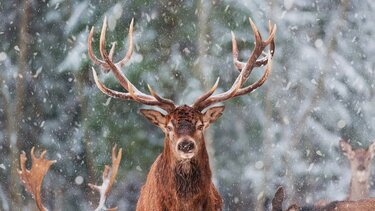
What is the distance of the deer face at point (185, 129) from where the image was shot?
23.0 ft

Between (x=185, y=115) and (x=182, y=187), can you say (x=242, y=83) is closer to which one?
(x=185, y=115)

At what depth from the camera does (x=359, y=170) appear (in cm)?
1426

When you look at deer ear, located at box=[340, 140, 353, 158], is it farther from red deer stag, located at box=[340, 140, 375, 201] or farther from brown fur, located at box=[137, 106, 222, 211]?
brown fur, located at box=[137, 106, 222, 211]

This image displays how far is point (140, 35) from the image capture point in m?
15.7

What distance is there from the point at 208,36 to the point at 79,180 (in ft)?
11.6

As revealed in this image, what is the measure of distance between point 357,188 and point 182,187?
7.16 m

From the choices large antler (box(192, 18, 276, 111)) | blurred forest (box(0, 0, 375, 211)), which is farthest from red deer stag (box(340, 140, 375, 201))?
large antler (box(192, 18, 276, 111))

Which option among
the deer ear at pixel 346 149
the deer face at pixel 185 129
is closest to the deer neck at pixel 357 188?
the deer ear at pixel 346 149

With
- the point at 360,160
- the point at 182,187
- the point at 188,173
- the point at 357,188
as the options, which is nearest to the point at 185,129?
the point at 188,173

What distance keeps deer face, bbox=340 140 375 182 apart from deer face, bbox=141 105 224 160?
7.18 m

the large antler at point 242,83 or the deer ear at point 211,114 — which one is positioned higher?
the large antler at point 242,83

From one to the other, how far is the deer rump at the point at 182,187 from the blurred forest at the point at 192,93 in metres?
6.75

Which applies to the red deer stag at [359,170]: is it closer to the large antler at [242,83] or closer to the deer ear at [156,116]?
the large antler at [242,83]

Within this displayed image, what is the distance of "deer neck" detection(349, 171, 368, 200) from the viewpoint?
44.8ft
